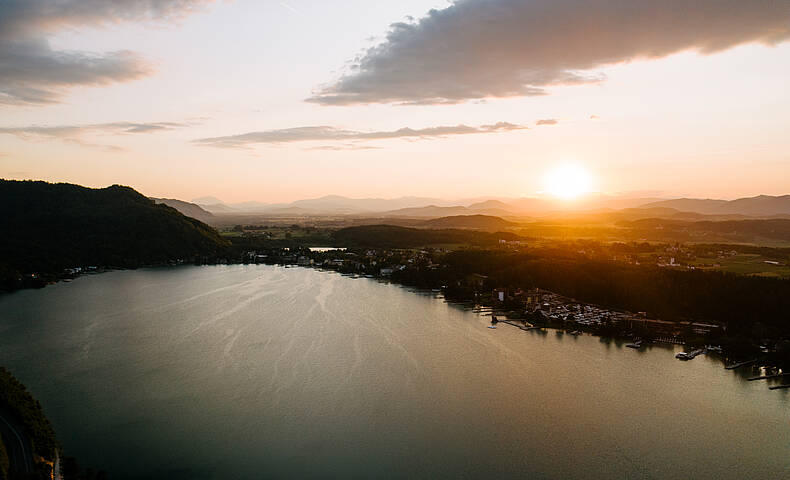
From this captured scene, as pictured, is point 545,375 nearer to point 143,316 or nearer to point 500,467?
point 500,467

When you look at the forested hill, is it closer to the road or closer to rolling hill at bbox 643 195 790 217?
the road

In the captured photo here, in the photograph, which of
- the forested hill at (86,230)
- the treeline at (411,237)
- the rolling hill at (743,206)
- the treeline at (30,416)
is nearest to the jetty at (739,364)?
the treeline at (30,416)

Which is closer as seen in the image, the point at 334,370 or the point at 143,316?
the point at 334,370

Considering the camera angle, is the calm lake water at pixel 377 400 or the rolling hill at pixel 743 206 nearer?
the calm lake water at pixel 377 400

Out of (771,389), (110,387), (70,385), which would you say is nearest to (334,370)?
(110,387)

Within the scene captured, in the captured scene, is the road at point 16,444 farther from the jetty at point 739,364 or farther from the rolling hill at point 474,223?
the rolling hill at point 474,223

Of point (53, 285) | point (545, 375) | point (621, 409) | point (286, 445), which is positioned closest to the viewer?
point (286, 445)
